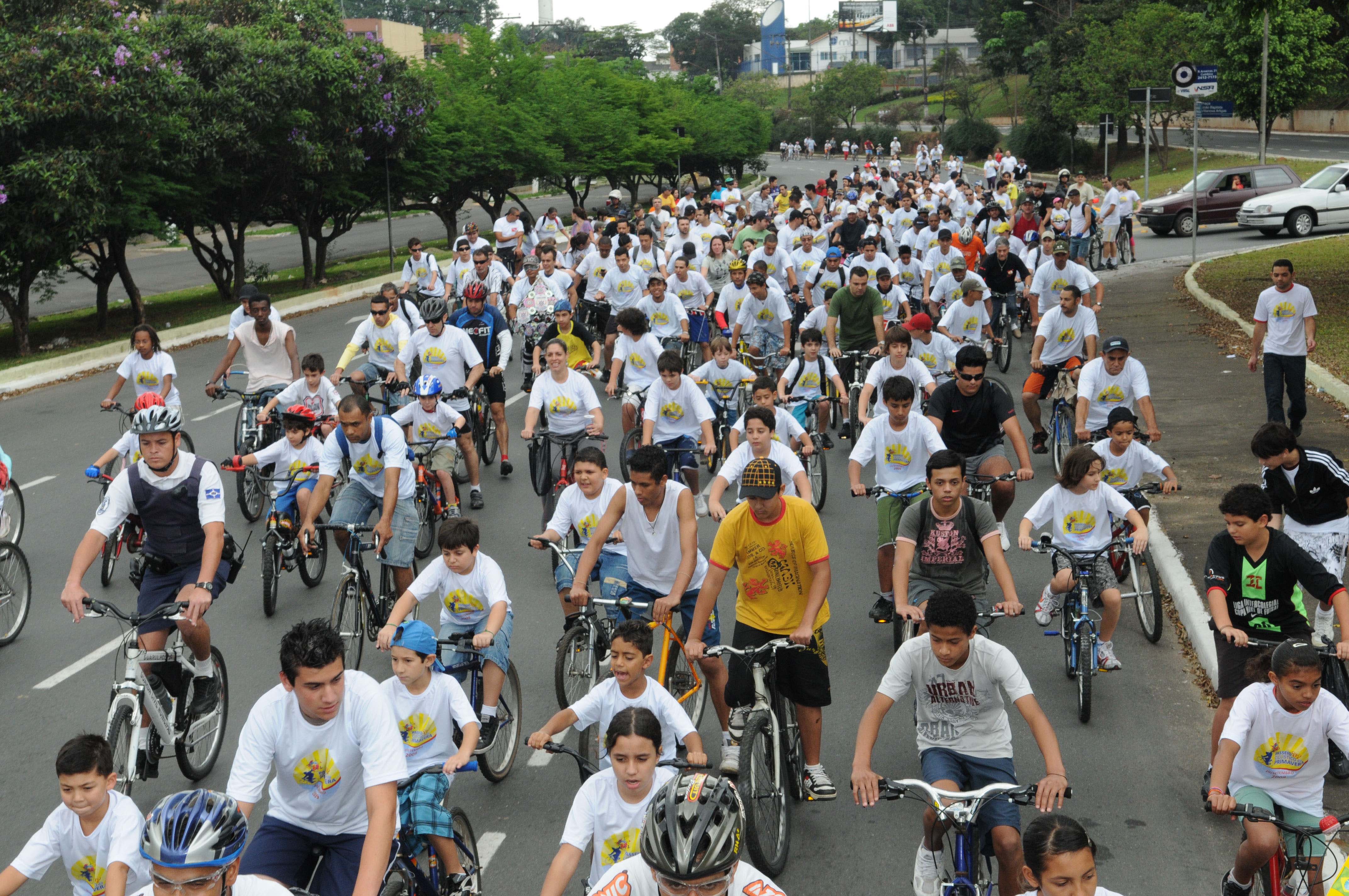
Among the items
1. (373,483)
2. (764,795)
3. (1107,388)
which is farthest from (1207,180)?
(764,795)

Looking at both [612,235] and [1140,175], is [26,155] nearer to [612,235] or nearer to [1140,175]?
[612,235]

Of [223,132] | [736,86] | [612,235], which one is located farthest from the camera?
[736,86]

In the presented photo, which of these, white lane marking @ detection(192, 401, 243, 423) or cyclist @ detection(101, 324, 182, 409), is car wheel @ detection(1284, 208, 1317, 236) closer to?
white lane marking @ detection(192, 401, 243, 423)

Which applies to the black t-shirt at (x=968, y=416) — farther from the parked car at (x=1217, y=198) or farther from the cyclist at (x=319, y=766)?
the parked car at (x=1217, y=198)

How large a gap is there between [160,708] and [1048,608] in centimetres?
570

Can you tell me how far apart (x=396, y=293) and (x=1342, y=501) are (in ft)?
38.9

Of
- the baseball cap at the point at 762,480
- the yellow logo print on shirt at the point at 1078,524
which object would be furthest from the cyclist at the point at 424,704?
the yellow logo print on shirt at the point at 1078,524

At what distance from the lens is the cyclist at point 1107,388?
1155cm

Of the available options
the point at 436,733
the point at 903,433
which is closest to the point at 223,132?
the point at 903,433

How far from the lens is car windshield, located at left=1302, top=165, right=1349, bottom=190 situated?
34500mm

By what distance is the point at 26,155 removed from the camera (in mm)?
22266

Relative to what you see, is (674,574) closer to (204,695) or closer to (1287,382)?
(204,695)

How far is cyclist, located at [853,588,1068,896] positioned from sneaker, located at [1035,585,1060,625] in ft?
10.9

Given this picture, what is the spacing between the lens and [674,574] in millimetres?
8180
